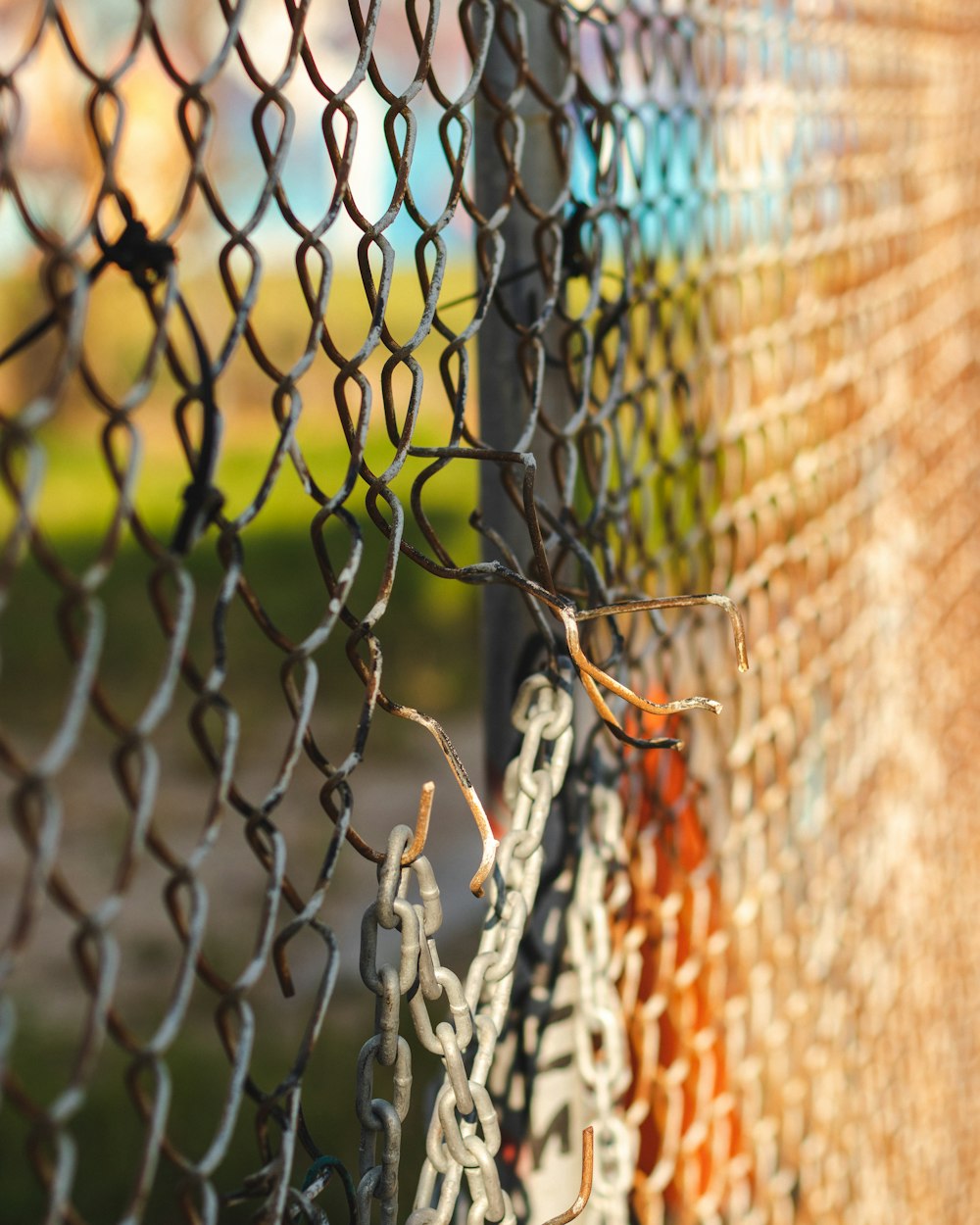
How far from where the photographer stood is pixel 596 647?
106 centimetres

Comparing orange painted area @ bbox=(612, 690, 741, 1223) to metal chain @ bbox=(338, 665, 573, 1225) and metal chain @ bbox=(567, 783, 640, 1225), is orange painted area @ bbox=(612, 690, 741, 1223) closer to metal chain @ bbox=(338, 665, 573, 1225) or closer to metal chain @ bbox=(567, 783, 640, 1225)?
metal chain @ bbox=(567, 783, 640, 1225)

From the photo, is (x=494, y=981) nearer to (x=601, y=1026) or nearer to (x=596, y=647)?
(x=601, y=1026)

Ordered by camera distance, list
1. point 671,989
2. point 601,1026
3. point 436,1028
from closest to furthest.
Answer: point 436,1028
point 601,1026
point 671,989

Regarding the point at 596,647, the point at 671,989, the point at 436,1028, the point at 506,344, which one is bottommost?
the point at 671,989

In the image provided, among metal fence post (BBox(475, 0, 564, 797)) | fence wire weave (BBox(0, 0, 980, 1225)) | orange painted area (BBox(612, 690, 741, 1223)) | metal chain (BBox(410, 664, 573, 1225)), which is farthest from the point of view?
orange painted area (BBox(612, 690, 741, 1223))

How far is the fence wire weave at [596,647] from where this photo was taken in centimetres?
62

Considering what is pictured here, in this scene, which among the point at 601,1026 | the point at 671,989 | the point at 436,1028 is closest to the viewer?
the point at 436,1028

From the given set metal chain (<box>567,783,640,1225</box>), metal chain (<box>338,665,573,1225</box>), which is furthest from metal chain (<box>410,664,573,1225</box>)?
metal chain (<box>567,783,640,1225</box>)

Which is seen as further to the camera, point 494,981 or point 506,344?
point 506,344

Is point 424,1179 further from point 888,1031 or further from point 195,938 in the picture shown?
point 888,1031

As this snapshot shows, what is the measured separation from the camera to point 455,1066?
74 cm

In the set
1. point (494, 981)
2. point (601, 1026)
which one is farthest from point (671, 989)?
point (494, 981)

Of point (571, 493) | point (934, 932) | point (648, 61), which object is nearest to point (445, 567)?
point (571, 493)

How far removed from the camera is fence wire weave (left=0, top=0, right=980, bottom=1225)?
24.5 inches
